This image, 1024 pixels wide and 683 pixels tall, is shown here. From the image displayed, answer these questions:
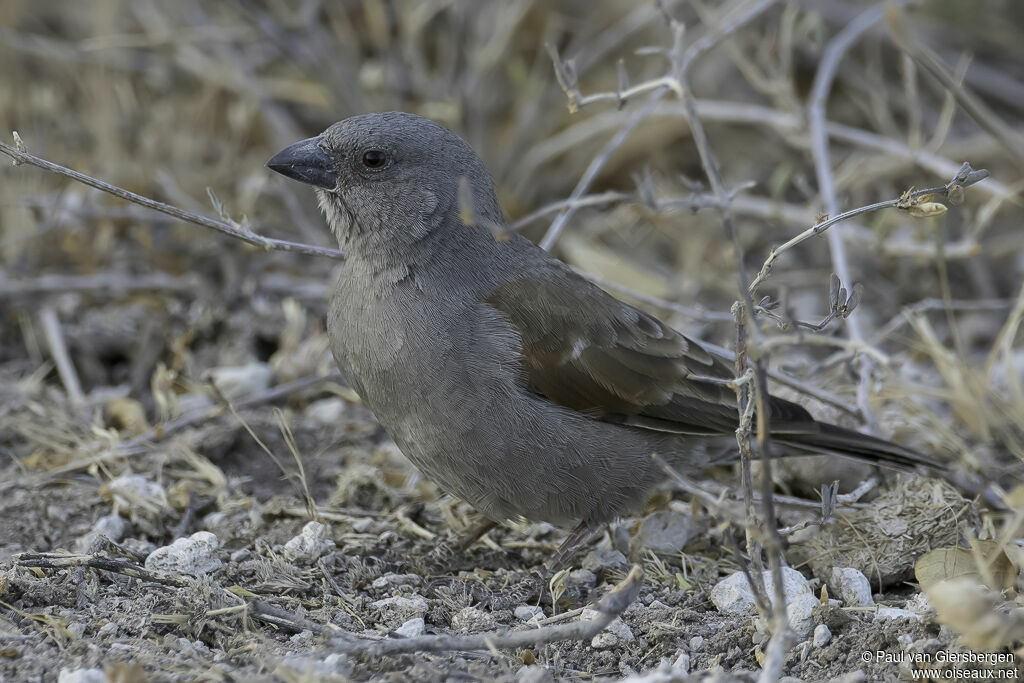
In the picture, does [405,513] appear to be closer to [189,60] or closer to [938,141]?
[938,141]

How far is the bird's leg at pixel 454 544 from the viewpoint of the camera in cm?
366

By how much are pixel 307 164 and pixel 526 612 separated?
1.67 m

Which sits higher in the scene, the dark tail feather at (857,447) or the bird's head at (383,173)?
the bird's head at (383,173)

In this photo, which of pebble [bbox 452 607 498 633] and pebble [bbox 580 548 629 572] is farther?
Result: pebble [bbox 580 548 629 572]

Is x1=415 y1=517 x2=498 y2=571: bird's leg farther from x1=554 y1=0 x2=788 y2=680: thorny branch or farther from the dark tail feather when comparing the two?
x1=554 y1=0 x2=788 y2=680: thorny branch

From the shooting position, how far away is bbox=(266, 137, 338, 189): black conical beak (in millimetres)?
3689

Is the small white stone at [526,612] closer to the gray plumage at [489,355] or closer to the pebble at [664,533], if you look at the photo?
the gray plumage at [489,355]

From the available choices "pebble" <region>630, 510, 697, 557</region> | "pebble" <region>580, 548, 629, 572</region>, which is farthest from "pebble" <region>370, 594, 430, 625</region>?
"pebble" <region>630, 510, 697, 557</region>

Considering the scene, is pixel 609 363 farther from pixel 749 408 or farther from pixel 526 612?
pixel 749 408

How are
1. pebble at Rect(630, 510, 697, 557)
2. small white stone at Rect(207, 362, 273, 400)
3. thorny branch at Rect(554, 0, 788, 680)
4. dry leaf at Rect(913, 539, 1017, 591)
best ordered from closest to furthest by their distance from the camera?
thorny branch at Rect(554, 0, 788, 680), dry leaf at Rect(913, 539, 1017, 591), pebble at Rect(630, 510, 697, 557), small white stone at Rect(207, 362, 273, 400)

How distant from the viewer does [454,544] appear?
12.3ft

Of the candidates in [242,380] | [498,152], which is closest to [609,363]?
[242,380]

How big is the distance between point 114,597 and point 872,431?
9.06 feet

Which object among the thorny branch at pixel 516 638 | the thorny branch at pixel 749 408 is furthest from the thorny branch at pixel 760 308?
the thorny branch at pixel 516 638
